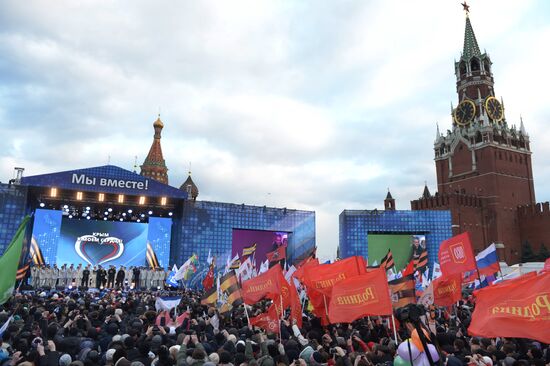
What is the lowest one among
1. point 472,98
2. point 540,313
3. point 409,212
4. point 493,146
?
point 540,313

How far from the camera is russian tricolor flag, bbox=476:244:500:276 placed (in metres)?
14.9

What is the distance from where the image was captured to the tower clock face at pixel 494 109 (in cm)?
8044

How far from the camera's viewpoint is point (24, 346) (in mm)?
6910

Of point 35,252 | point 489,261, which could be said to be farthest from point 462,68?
point 489,261

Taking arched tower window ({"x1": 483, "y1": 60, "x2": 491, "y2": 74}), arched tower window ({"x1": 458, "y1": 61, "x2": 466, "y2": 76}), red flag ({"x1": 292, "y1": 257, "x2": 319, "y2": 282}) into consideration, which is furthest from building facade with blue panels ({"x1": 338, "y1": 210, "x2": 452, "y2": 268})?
arched tower window ({"x1": 483, "y1": 60, "x2": 491, "y2": 74})

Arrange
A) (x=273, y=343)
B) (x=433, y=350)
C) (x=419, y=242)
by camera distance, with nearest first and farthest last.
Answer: (x=433, y=350), (x=273, y=343), (x=419, y=242)

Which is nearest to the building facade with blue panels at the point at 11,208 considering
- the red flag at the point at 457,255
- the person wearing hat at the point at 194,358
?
the red flag at the point at 457,255

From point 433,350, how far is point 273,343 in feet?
10.1

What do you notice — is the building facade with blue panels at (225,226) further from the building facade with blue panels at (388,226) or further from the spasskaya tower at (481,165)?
the spasskaya tower at (481,165)

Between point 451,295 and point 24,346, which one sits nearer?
point 24,346

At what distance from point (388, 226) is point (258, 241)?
14.1m

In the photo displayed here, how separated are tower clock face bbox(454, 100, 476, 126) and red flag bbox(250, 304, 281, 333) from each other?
261 feet

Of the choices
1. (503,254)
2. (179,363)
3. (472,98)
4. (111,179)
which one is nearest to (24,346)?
(179,363)

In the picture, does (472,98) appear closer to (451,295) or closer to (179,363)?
(451,295)
